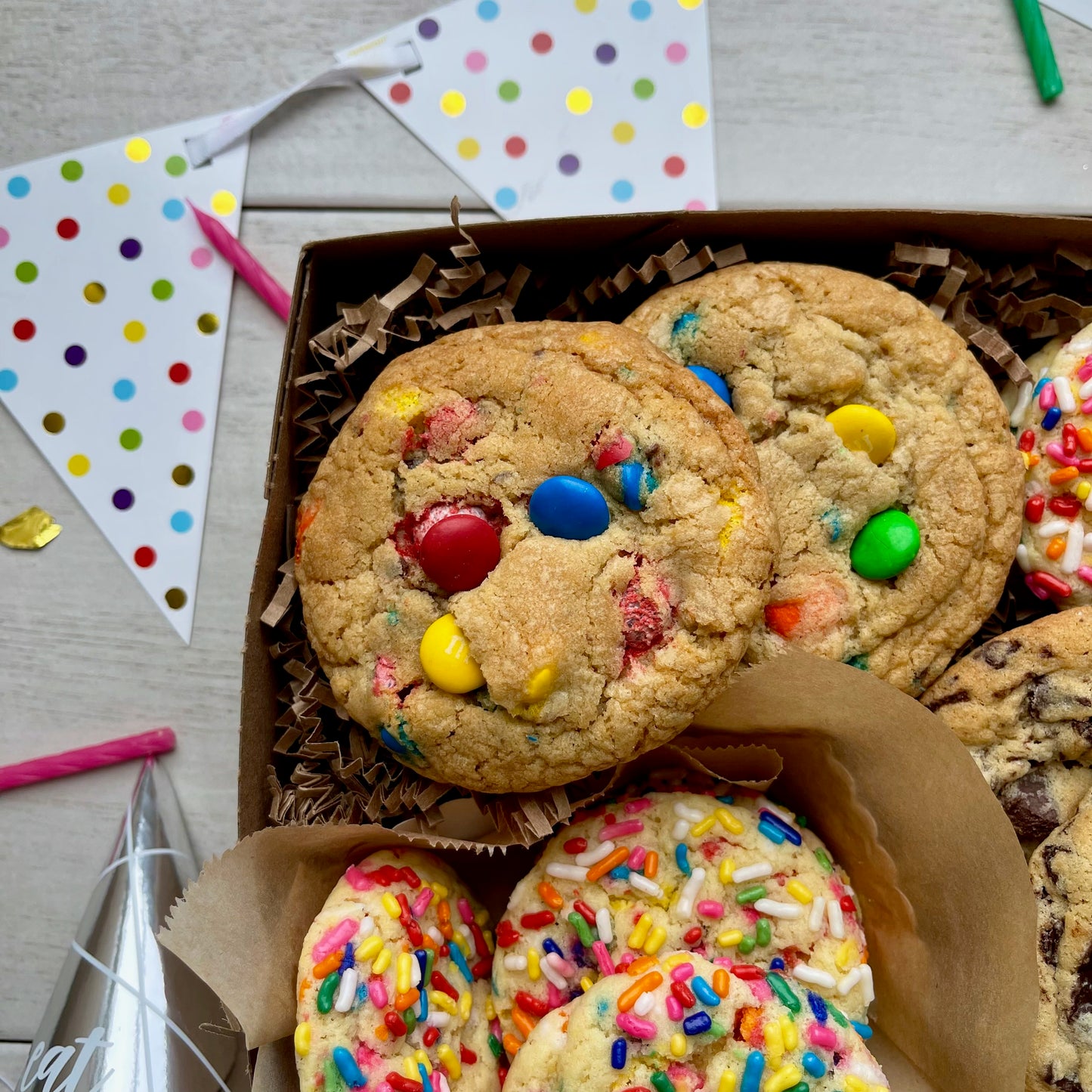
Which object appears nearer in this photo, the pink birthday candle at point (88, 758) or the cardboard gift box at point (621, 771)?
the cardboard gift box at point (621, 771)

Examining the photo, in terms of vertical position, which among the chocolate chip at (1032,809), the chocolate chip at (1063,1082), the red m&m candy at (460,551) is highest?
the red m&m candy at (460,551)

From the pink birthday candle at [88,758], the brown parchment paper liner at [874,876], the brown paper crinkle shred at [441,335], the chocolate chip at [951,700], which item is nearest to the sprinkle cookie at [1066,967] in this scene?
the brown parchment paper liner at [874,876]

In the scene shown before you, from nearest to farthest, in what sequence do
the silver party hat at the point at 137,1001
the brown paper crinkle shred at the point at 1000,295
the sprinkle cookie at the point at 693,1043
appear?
the sprinkle cookie at the point at 693,1043 < the silver party hat at the point at 137,1001 < the brown paper crinkle shred at the point at 1000,295

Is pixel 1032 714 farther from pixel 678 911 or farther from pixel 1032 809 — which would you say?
pixel 678 911

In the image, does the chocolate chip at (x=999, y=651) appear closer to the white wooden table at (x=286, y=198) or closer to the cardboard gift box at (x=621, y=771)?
the cardboard gift box at (x=621, y=771)

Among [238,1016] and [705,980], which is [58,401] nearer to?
[238,1016]

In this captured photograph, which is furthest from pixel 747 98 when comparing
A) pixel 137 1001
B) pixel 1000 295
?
pixel 137 1001
